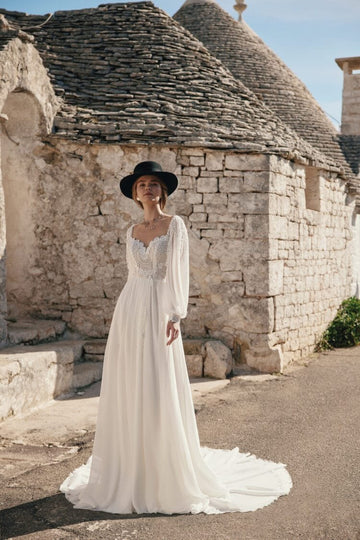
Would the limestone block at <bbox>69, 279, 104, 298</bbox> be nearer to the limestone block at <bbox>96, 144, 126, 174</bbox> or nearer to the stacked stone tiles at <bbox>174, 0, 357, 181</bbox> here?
the limestone block at <bbox>96, 144, 126, 174</bbox>

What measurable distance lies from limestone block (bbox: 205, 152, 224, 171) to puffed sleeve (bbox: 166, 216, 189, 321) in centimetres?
421

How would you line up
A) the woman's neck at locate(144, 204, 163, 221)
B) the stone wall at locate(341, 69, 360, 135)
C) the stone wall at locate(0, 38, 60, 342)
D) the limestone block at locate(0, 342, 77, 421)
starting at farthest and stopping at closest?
the stone wall at locate(341, 69, 360, 135)
the stone wall at locate(0, 38, 60, 342)
the limestone block at locate(0, 342, 77, 421)
the woman's neck at locate(144, 204, 163, 221)

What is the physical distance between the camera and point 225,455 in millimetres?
4750

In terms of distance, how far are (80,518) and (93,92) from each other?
6518 millimetres

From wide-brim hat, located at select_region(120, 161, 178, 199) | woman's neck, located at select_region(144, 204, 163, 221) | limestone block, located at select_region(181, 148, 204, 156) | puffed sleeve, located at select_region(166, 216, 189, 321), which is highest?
limestone block, located at select_region(181, 148, 204, 156)

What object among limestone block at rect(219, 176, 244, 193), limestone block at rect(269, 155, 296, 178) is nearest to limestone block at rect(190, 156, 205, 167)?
Result: limestone block at rect(219, 176, 244, 193)

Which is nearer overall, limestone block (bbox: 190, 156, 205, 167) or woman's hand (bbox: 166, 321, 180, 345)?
woman's hand (bbox: 166, 321, 180, 345)

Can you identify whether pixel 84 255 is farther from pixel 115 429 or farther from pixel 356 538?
pixel 356 538

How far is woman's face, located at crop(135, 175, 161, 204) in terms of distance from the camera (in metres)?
4.12

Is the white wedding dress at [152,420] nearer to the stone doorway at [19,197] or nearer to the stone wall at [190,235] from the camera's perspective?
the stone wall at [190,235]

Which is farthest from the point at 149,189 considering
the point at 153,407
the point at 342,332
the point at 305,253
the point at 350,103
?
the point at 350,103

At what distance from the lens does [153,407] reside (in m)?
3.85

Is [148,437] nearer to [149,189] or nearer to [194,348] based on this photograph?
[149,189]

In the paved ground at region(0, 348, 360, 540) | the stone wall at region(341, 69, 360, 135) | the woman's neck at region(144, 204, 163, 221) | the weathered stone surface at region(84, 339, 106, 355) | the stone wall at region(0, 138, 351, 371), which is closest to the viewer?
the paved ground at region(0, 348, 360, 540)
